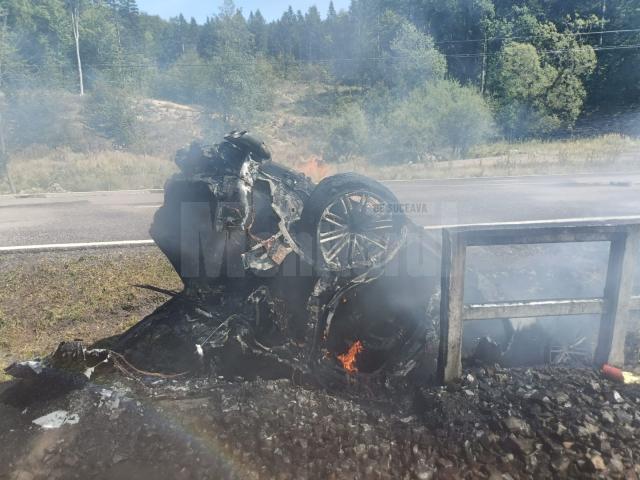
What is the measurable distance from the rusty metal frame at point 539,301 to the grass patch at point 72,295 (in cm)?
365

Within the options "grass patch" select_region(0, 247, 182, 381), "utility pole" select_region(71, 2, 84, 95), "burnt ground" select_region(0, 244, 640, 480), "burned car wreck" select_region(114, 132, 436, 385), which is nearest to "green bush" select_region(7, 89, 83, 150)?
"utility pole" select_region(71, 2, 84, 95)

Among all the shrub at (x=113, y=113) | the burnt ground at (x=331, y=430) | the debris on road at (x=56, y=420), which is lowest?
the debris on road at (x=56, y=420)

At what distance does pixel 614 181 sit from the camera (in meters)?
14.5

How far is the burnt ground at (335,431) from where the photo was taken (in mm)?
2629

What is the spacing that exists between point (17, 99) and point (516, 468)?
37.2 metres

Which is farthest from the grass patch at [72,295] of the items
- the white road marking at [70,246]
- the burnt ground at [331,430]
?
the burnt ground at [331,430]

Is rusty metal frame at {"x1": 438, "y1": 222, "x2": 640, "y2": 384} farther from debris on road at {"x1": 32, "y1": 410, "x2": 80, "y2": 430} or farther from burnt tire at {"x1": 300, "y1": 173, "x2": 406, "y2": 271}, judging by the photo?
debris on road at {"x1": 32, "y1": 410, "x2": 80, "y2": 430}

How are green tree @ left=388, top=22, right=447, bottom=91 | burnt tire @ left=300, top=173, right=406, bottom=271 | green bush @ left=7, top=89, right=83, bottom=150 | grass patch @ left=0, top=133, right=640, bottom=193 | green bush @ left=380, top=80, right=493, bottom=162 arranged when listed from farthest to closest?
green tree @ left=388, top=22, right=447, bottom=91, green bush @ left=7, top=89, right=83, bottom=150, green bush @ left=380, top=80, right=493, bottom=162, grass patch @ left=0, top=133, right=640, bottom=193, burnt tire @ left=300, top=173, right=406, bottom=271

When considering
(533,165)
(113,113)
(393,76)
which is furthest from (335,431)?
(393,76)

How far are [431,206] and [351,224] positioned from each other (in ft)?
25.4

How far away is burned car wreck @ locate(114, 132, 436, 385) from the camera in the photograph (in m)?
3.73

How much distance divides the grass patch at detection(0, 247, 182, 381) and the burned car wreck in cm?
124

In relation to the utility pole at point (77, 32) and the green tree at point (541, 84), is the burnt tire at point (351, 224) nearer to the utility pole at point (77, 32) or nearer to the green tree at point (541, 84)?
the green tree at point (541, 84)

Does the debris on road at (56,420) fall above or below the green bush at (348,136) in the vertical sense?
below
